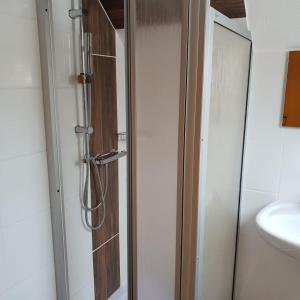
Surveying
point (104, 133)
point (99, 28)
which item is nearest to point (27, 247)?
point (104, 133)

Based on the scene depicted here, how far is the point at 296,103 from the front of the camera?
1558 millimetres

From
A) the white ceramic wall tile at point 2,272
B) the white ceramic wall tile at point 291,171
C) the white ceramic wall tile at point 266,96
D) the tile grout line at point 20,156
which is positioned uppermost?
the white ceramic wall tile at point 266,96

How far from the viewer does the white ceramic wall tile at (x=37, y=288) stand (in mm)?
1319

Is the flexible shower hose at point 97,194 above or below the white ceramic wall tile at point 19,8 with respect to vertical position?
below

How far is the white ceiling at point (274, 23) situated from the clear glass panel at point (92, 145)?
0.67m

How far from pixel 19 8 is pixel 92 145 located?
0.82m

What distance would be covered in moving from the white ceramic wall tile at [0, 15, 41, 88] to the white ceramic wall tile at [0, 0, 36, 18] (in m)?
0.02

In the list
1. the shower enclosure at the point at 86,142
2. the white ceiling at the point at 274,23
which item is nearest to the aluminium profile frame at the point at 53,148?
the shower enclosure at the point at 86,142

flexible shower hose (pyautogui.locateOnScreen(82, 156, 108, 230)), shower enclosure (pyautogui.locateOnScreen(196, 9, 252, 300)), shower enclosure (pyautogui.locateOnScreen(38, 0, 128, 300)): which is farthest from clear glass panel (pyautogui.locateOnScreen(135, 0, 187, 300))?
flexible shower hose (pyautogui.locateOnScreen(82, 156, 108, 230))

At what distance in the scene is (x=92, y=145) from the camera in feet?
5.84

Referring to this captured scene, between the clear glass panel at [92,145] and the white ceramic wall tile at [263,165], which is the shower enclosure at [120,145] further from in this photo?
the white ceramic wall tile at [263,165]

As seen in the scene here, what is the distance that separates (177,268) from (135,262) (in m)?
0.13

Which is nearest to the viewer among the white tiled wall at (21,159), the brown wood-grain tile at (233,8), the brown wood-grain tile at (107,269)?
the white tiled wall at (21,159)

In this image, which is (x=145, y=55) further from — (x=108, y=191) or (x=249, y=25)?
(x=108, y=191)
